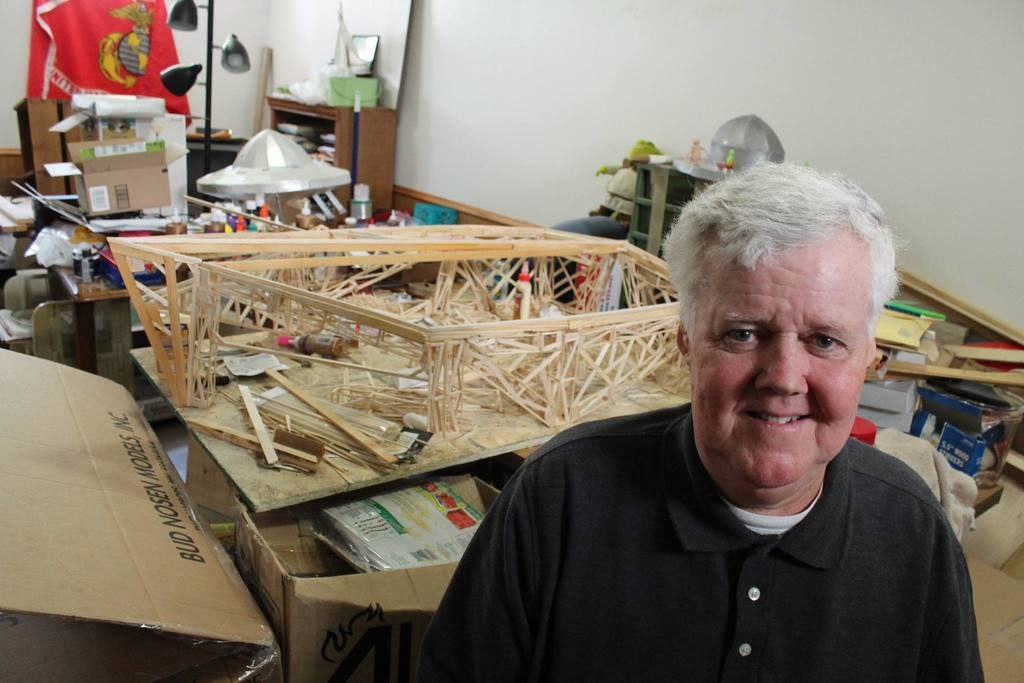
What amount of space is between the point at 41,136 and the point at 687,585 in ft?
16.2

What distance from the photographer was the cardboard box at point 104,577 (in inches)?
53.2

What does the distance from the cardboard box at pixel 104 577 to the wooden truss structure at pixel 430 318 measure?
1.86 ft

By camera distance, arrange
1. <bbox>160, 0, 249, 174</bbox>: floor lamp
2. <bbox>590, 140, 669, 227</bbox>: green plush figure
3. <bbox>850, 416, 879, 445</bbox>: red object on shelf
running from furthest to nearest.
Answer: <bbox>160, 0, 249, 174</bbox>: floor lamp → <bbox>590, 140, 669, 227</bbox>: green plush figure → <bbox>850, 416, 879, 445</bbox>: red object on shelf

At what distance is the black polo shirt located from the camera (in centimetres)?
119

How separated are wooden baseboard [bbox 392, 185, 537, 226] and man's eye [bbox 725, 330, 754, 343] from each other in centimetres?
385

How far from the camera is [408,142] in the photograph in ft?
20.0

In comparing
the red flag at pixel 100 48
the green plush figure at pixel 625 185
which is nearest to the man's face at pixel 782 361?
the green plush figure at pixel 625 185

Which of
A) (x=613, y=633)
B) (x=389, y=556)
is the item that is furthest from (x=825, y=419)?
(x=389, y=556)

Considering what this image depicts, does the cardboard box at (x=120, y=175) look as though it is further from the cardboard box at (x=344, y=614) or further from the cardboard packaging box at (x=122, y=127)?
the cardboard box at (x=344, y=614)

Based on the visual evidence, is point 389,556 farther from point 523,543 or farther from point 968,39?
point 968,39

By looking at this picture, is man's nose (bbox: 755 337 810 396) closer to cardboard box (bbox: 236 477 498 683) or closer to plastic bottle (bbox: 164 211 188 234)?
cardboard box (bbox: 236 477 498 683)

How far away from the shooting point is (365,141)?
5.98 m

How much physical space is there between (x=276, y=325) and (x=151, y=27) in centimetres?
523

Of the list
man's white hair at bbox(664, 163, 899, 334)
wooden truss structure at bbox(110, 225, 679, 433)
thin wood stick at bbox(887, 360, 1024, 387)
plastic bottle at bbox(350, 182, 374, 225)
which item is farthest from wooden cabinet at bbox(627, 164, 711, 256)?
plastic bottle at bbox(350, 182, 374, 225)
